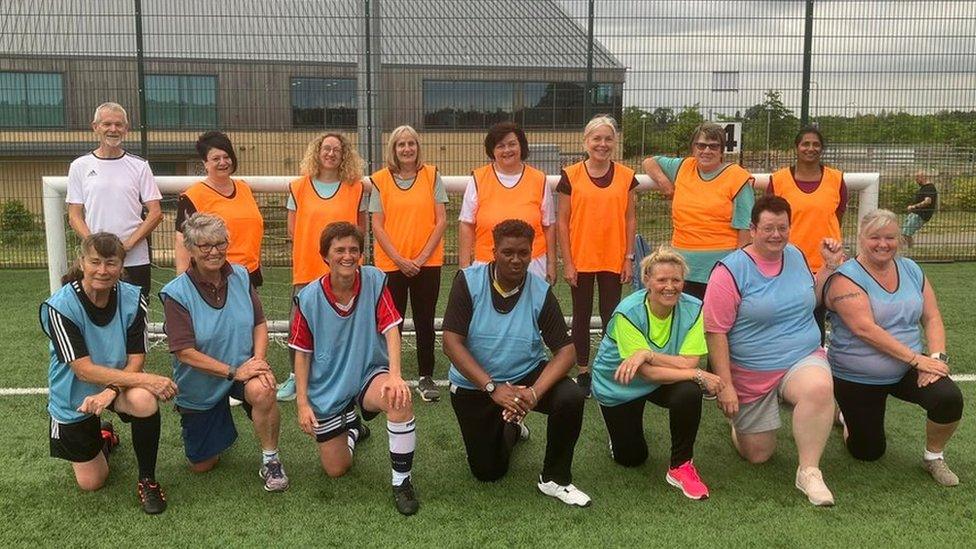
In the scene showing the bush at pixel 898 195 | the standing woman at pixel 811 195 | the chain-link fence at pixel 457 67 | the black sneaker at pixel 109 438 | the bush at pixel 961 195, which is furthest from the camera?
the bush at pixel 961 195

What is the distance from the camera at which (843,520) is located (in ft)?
10.2

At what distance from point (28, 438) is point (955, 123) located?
9086mm

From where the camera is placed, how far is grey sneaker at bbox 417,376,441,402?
4.66 metres

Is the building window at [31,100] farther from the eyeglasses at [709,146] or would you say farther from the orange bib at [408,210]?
the eyeglasses at [709,146]

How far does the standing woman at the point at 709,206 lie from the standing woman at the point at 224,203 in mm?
Answer: 2465

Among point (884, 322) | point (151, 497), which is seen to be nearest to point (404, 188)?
point (151, 497)

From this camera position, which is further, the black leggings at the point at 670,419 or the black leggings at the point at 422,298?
the black leggings at the point at 422,298

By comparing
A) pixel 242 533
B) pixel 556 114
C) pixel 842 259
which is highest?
pixel 556 114

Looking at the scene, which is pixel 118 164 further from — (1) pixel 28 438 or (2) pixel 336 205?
(1) pixel 28 438

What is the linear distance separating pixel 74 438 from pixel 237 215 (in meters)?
1.53

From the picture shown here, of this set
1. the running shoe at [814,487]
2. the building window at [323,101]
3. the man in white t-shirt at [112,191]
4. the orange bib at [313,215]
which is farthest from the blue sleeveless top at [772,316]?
the building window at [323,101]

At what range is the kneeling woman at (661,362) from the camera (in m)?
3.29

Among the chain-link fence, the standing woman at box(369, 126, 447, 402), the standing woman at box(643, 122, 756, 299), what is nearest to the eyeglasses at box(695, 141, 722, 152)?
the standing woman at box(643, 122, 756, 299)

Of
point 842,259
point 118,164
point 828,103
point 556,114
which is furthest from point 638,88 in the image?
point 118,164
